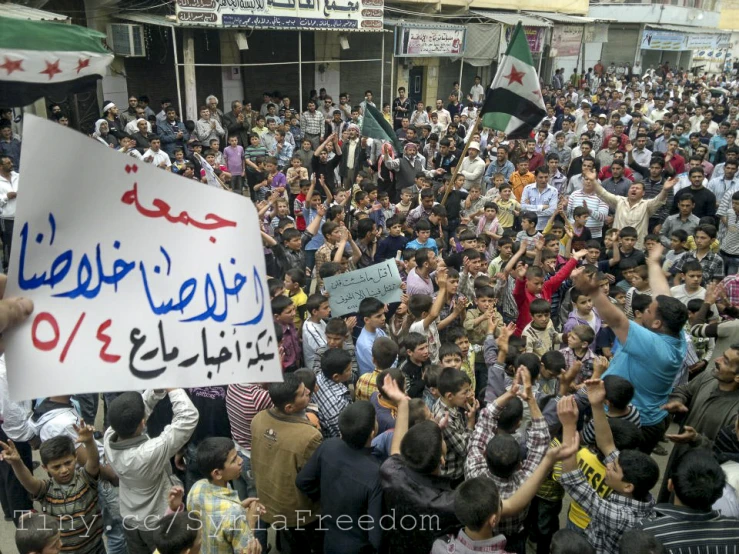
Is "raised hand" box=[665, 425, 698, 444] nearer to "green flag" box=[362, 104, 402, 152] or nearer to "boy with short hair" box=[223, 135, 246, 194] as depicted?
"green flag" box=[362, 104, 402, 152]

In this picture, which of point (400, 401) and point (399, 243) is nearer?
point (400, 401)

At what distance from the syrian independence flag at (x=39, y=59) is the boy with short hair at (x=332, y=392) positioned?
5564mm

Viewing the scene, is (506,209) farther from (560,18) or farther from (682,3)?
(682,3)

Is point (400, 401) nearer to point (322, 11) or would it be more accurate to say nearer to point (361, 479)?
point (361, 479)

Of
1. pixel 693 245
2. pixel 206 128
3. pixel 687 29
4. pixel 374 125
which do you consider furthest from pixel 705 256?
pixel 687 29

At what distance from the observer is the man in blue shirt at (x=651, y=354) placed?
3713 mm

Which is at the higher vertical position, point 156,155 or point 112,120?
point 112,120

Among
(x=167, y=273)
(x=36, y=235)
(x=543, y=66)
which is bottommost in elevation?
(x=543, y=66)

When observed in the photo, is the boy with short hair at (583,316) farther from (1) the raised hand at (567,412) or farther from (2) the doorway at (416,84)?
(2) the doorway at (416,84)

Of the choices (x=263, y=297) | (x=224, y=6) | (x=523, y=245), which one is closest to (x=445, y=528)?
(x=263, y=297)

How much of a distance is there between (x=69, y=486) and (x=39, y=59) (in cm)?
576

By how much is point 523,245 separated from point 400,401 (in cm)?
287

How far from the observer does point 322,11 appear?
14383mm

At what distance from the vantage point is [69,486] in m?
3.10
